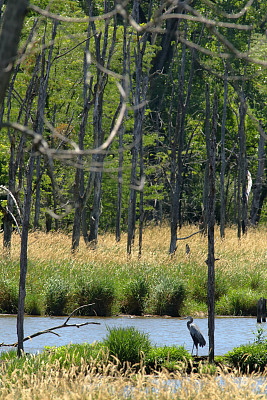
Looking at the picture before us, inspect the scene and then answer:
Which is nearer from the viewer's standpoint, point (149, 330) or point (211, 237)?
point (211, 237)

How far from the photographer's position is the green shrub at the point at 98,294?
583 inches

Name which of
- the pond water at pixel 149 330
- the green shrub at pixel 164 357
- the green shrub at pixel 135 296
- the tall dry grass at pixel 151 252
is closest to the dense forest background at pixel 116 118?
the tall dry grass at pixel 151 252

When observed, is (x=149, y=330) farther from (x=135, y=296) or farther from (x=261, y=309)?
(x=261, y=309)

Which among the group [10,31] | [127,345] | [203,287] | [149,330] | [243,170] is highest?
[243,170]

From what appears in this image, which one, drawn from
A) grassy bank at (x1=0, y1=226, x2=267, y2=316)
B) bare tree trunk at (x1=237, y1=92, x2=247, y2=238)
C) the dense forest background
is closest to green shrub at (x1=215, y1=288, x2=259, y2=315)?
grassy bank at (x1=0, y1=226, x2=267, y2=316)

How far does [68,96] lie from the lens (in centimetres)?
2480

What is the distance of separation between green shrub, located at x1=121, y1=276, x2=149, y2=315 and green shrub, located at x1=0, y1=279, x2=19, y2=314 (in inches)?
102

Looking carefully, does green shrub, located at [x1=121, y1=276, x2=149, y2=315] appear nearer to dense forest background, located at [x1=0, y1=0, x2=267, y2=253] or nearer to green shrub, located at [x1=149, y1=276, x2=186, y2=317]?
green shrub, located at [x1=149, y1=276, x2=186, y2=317]

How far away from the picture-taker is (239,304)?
1564 centimetres

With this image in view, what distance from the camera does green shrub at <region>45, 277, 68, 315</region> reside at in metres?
14.7

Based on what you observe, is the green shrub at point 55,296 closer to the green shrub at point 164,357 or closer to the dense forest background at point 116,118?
the dense forest background at point 116,118

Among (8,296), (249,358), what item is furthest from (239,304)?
(249,358)

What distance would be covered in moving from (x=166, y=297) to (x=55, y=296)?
2663 mm

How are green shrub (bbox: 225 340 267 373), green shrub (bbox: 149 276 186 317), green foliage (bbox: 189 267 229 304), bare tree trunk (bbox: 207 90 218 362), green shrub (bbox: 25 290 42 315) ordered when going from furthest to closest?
green foliage (bbox: 189 267 229 304) → green shrub (bbox: 149 276 186 317) → green shrub (bbox: 25 290 42 315) → green shrub (bbox: 225 340 267 373) → bare tree trunk (bbox: 207 90 218 362)
